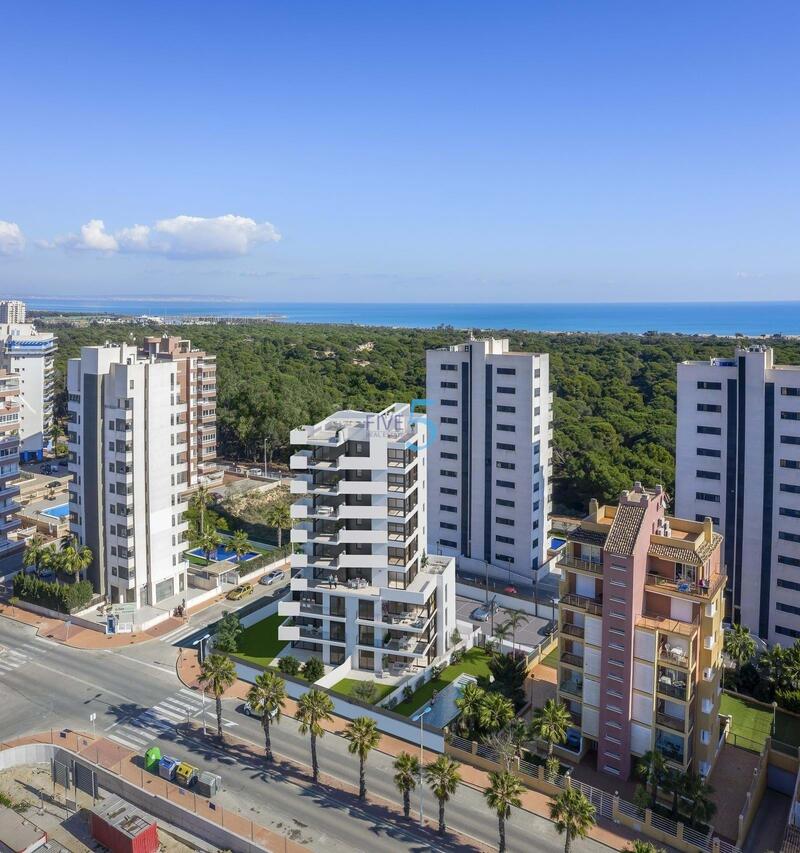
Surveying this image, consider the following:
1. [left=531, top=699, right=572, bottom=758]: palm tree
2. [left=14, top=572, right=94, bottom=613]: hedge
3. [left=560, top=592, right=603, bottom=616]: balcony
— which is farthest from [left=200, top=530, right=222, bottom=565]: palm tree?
[left=531, top=699, right=572, bottom=758]: palm tree

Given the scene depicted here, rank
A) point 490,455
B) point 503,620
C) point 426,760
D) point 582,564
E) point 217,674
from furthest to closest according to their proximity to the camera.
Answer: point 490,455, point 503,620, point 426,760, point 217,674, point 582,564

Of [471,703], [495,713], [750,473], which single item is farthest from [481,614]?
[750,473]

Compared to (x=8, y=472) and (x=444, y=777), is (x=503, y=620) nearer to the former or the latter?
(x=444, y=777)

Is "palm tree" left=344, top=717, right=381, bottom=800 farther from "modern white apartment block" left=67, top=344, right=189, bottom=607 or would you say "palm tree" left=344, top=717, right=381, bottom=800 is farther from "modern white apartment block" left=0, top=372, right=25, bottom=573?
"modern white apartment block" left=0, top=372, right=25, bottom=573

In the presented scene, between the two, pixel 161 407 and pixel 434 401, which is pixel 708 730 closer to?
pixel 434 401

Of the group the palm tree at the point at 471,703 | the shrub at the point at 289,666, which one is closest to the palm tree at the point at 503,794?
the palm tree at the point at 471,703

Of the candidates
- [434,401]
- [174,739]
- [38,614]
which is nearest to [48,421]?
[38,614]
